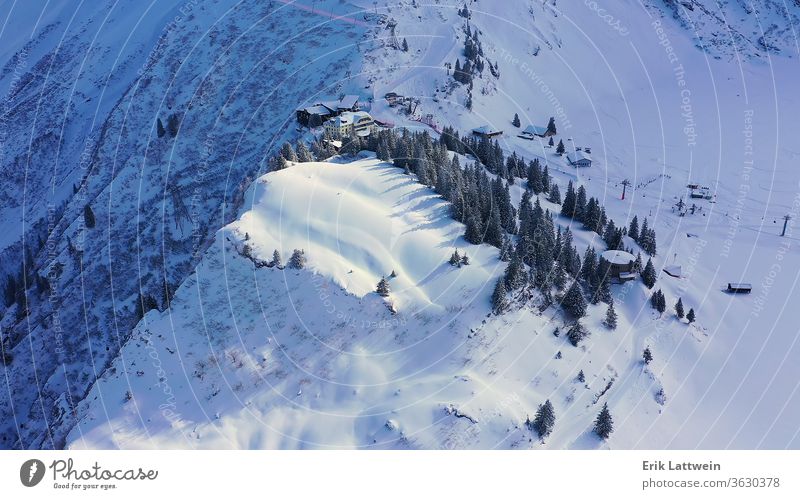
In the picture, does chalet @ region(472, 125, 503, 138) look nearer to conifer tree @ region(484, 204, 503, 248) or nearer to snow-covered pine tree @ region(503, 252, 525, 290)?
conifer tree @ region(484, 204, 503, 248)

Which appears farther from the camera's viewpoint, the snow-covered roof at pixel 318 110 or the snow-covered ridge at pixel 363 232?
the snow-covered roof at pixel 318 110

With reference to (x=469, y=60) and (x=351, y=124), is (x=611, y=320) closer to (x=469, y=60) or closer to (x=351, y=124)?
(x=351, y=124)

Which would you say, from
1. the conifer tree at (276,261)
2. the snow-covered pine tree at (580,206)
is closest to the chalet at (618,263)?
the snow-covered pine tree at (580,206)

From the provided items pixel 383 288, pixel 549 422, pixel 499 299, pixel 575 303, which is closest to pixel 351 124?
pixel 383 288

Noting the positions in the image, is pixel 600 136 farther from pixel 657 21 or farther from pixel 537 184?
pixel 657 21

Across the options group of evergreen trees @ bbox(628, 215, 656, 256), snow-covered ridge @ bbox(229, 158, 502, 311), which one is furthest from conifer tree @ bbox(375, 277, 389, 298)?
group of evergreen trees @ bbox(628, 215, 656, 256)

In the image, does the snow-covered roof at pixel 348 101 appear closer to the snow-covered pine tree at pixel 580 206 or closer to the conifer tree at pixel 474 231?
the snow-covered pine tree at pixel 580 206

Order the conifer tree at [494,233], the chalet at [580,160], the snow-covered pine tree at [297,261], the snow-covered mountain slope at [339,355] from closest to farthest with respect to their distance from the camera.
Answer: the snow-covered mountain slope at [339,355] < the snow-covered pine tree at [297,261] < the conifer tree at [494,233] < the chalet at [580,160]
